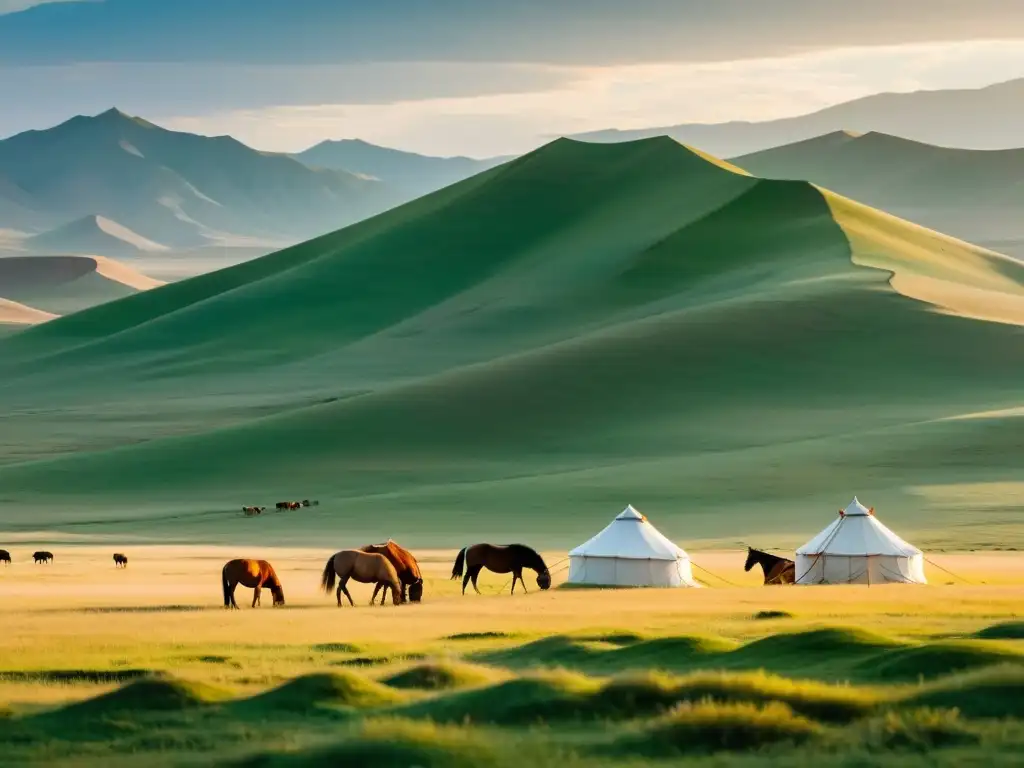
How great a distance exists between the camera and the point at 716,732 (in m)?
17.5

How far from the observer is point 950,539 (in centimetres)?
6475

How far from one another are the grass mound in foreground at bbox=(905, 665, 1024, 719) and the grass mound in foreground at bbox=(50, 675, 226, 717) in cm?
791

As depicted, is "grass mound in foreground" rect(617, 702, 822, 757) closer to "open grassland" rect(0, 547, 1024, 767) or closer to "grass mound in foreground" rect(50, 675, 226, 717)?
"open grassland" rect(0, 547, 1024, 767)

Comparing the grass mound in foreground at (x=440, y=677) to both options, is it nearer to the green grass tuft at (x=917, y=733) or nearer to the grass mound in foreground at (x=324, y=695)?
the grass mound in foreground at (x=324, y=695)

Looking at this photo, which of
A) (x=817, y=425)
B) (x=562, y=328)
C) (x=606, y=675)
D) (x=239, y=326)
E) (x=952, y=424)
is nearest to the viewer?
(x=606, y=675)

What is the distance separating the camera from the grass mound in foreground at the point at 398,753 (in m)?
15.9

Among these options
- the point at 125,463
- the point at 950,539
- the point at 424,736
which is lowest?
the point at 424,736

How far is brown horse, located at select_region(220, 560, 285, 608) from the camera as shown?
1501 inches

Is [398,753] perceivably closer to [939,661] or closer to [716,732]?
[716,732]

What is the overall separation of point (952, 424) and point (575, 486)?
861 inches

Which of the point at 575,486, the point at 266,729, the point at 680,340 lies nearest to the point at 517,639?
the point at 266,729

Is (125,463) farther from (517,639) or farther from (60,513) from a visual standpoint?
(517,639)

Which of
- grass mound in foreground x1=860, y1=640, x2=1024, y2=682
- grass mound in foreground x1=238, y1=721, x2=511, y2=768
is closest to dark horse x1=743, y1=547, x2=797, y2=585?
grass mound in foreground x1=860, y1=640, x2=1024, y2=682

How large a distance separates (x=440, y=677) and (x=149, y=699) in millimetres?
3834
